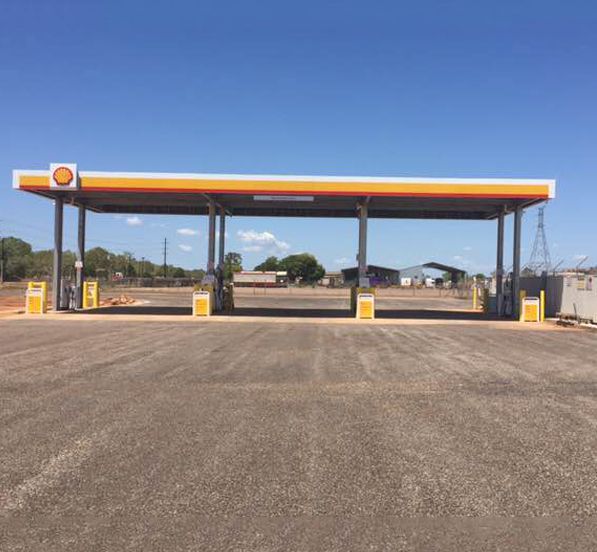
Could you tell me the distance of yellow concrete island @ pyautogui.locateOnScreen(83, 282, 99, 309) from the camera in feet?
108

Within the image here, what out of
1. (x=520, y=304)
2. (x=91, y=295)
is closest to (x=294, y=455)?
(x=520, y=304)

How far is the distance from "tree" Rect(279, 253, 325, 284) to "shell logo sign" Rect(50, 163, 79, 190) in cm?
13077

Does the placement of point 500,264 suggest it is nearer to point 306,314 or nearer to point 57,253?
point 306,314

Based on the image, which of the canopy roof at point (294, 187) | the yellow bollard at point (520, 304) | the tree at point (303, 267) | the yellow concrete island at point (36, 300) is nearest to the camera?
the canopy roof at point (294, 187)

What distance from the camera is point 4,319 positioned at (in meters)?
23.7

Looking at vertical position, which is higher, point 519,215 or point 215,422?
point 519,215

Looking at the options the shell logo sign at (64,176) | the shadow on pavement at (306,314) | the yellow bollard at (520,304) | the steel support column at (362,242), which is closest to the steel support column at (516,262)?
the yellow bollard at (520,304)

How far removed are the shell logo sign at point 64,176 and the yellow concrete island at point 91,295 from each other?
28.1ft

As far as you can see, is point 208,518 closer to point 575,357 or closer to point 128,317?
point 575,357

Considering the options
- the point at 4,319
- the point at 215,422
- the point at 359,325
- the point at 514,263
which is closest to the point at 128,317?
the point at 4,319

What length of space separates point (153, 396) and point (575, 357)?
9.98 m

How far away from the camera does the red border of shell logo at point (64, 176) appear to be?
25359 mm

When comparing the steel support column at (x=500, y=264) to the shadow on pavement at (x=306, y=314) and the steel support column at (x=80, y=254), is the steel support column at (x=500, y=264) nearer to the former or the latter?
the shadow on pavement at (x=306, y=314)

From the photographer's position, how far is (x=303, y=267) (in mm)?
159875
